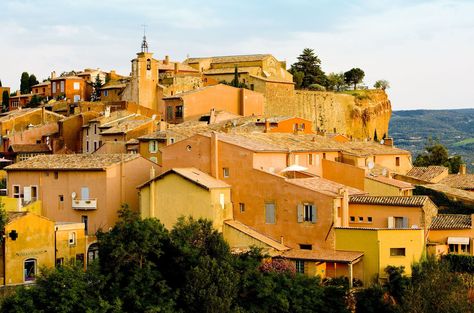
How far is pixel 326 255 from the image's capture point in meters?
35.2

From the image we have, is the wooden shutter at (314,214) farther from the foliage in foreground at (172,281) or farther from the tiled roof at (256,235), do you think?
the foliage in foreground at (172,281)

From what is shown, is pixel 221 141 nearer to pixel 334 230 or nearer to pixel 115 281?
pixel 334 230

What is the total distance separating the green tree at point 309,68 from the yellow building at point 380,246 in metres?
52.5

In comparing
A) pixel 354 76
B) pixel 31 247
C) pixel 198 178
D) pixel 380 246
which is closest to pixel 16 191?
pixel 31 247

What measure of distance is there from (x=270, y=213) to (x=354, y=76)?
56129 mm

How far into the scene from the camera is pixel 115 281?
32812mm

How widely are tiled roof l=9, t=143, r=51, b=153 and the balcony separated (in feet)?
55.3

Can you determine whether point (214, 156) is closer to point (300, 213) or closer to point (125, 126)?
point (300, 213)

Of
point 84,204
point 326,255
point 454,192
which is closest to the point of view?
point 326,255

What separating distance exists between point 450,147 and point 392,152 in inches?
3678

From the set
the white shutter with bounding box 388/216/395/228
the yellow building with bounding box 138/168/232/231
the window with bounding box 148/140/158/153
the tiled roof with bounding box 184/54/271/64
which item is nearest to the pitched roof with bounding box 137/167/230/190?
the yellow building with bounding box 138/168/232/231

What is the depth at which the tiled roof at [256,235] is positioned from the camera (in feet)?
119

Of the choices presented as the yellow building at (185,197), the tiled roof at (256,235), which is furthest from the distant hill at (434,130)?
the yellow building at (185,197)

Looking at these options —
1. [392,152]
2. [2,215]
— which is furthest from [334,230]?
[392,152]
